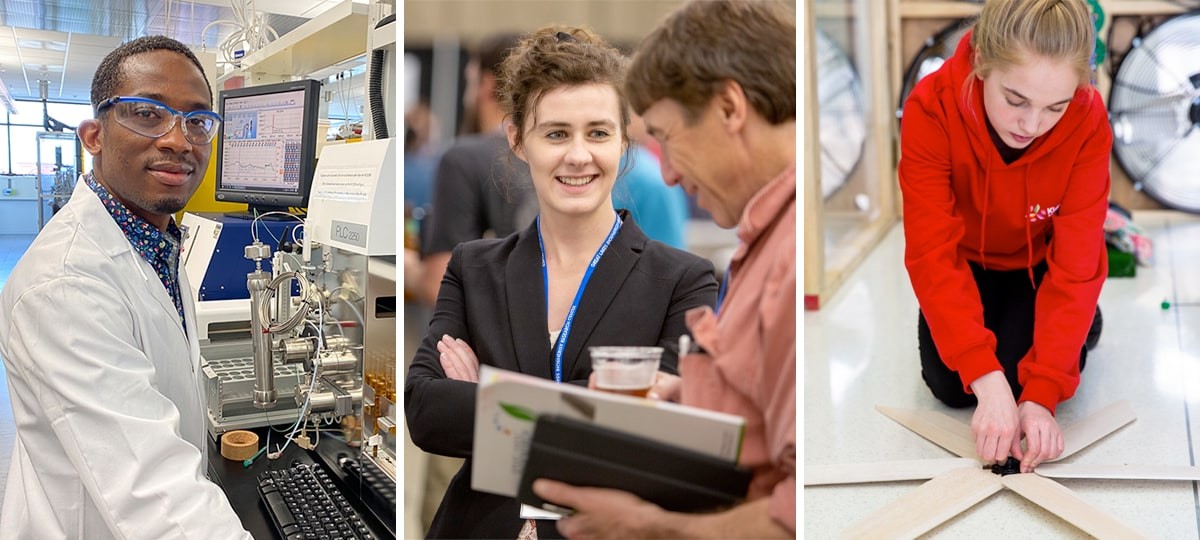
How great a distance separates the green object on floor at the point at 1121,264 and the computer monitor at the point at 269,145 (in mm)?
3698

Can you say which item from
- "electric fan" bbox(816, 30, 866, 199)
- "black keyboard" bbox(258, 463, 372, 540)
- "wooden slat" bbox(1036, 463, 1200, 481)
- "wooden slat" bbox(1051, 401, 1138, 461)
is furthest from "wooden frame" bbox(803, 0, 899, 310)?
"black keyboard" bbox(258, 463, 372, 540)

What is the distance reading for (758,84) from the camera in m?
0.73

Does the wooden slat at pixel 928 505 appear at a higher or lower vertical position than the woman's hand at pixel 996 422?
lower

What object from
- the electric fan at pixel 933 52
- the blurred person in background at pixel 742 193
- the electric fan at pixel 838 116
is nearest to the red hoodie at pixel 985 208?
the blurred person in background at pixel 742 193

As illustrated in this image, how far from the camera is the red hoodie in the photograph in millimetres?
1996

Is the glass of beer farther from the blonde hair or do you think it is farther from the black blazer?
the blonde hair

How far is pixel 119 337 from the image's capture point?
4.15 feet

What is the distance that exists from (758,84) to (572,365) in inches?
Answer: 12.6

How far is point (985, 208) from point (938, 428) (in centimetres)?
62

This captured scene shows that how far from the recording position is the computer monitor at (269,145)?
212 cm

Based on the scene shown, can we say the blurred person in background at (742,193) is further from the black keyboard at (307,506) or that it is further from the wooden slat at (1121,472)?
the wooden slat at (1121,472)

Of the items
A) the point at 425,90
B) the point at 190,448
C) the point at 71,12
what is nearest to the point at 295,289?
the point at 190,448

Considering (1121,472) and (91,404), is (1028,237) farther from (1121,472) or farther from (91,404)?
(91,404)

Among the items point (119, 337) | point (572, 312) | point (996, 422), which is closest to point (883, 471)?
point (996, 422)
